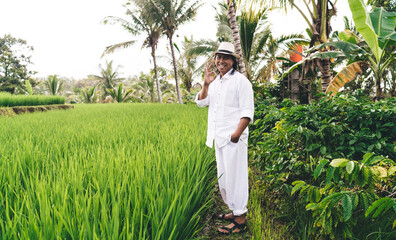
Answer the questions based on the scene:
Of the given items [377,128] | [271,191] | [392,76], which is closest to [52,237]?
[271,191]

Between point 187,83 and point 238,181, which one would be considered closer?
point 238,181

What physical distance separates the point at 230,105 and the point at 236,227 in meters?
0.80

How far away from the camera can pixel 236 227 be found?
1484mm

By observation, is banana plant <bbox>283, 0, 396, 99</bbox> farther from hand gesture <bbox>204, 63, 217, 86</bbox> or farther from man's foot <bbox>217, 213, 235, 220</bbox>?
man's foot <bbox>217, 213, 235, 220</bbox>

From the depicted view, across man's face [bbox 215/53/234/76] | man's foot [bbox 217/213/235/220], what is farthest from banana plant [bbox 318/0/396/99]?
man's foot [bbox 217/213/235/220]

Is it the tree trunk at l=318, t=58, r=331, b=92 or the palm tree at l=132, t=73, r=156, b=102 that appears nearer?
the tree trunk at l=318, t=58, r=331, b=92

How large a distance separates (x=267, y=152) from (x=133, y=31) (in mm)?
14326

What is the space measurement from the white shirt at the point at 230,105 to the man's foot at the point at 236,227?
496 millimetres

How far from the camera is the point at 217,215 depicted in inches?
69.2

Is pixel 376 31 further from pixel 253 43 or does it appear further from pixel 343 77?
pixel 253 43

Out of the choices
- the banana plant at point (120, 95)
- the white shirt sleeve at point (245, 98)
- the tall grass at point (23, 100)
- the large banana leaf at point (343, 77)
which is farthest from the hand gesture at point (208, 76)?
the banana plant at point (120, 95)

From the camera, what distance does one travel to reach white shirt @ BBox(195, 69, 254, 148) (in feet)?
4.70

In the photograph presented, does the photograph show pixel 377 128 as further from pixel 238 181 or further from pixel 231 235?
pixel 231 235

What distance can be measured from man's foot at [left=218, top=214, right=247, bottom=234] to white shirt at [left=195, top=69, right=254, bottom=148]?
1.63ft
